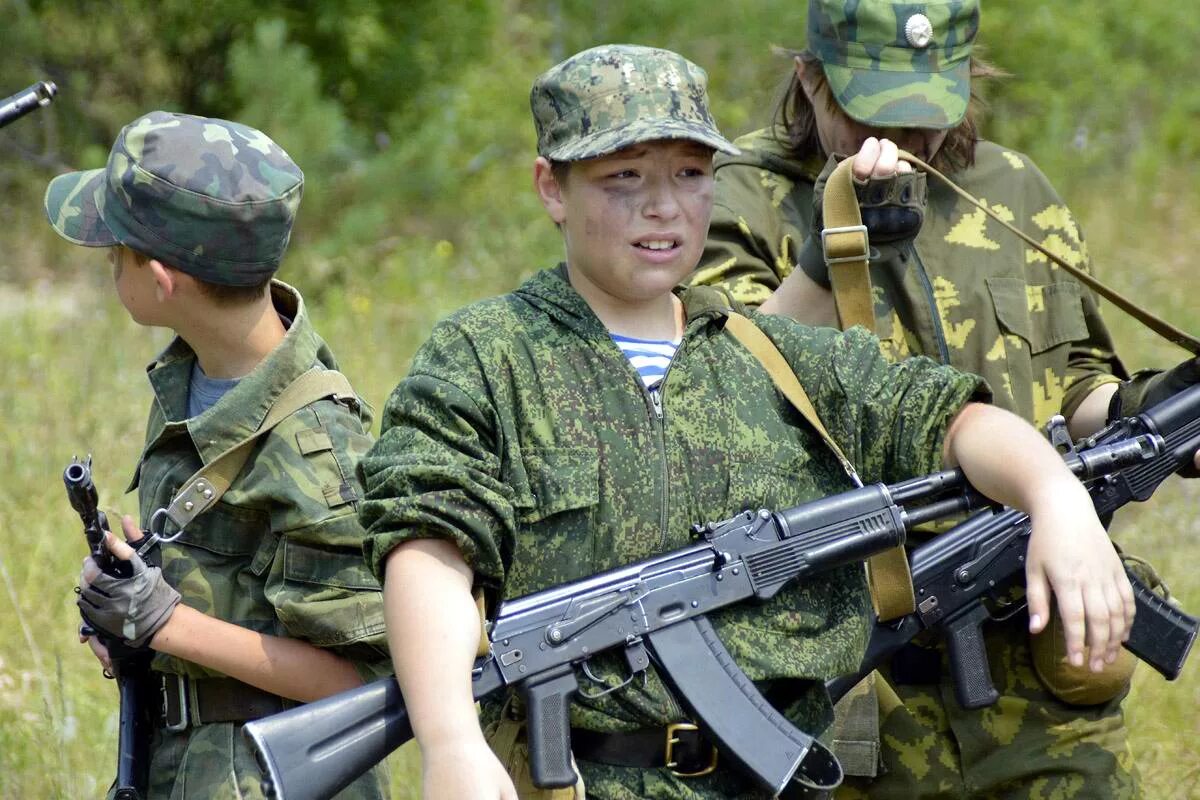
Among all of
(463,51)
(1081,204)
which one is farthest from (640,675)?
(1081,204)

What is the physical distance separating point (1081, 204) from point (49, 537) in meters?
7.66

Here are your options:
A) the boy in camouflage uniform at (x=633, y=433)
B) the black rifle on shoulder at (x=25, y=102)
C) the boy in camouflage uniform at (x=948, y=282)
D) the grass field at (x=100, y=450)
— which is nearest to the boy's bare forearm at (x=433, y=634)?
the boy in camouflage uniform at (x=633, y=433)

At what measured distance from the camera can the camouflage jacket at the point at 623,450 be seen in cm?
238

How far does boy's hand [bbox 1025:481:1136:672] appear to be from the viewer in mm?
2270

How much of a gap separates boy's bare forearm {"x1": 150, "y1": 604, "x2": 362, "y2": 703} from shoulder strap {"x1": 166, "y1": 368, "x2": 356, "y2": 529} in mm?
170

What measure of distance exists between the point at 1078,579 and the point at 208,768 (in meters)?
1.53

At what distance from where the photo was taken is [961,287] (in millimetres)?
3557

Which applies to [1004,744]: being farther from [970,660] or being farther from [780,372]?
[780,372]

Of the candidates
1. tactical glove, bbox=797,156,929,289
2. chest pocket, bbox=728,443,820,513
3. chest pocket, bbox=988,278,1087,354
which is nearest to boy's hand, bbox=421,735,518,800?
chest pocket, bbox=728,443,820,513

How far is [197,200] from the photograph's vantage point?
2893mm

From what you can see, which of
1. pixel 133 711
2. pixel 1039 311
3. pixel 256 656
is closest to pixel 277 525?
pixel 256 656

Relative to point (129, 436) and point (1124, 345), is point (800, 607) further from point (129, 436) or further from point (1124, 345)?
point (1124, 345)

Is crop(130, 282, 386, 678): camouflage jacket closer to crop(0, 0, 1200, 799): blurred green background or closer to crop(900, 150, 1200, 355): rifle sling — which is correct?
crop(900, 150, 1200, 355): rifle sling

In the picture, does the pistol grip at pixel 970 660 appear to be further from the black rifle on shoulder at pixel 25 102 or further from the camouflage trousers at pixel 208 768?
the black rifle on shoulder at pixel 25 102
